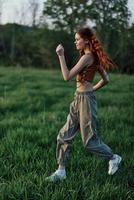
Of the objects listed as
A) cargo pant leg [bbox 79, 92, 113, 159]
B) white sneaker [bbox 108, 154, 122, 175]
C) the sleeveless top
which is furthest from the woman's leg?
white sneaker [bbox 108, 154, 122, 175]

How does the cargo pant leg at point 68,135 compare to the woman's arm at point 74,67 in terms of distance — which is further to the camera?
the cargo pant leg at point 68,135

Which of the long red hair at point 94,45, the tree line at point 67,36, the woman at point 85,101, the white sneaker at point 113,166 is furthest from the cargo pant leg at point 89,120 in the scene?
the tree line at point 67,36

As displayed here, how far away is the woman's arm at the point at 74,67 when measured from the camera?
15.7ft

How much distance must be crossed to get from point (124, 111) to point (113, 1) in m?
28.3

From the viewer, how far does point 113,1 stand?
36750 millimetres

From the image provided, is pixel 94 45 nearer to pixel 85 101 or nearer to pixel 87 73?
pixel 87 73

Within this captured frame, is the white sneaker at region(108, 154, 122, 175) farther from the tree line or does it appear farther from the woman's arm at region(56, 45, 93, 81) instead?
the tree line

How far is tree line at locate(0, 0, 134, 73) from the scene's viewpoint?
127 ft

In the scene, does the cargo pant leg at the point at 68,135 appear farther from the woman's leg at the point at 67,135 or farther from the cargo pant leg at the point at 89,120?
the cargo pant leg at the point at 89,120

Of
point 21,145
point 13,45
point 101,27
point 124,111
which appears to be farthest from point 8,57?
point 21,145

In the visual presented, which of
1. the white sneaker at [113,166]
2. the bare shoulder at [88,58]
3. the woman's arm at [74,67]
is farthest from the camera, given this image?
the white sneaker at [113,166]

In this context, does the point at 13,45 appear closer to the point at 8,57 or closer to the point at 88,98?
the point at 8,57

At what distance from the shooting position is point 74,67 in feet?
16.0

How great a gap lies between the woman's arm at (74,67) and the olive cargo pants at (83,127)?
0.33 metres
